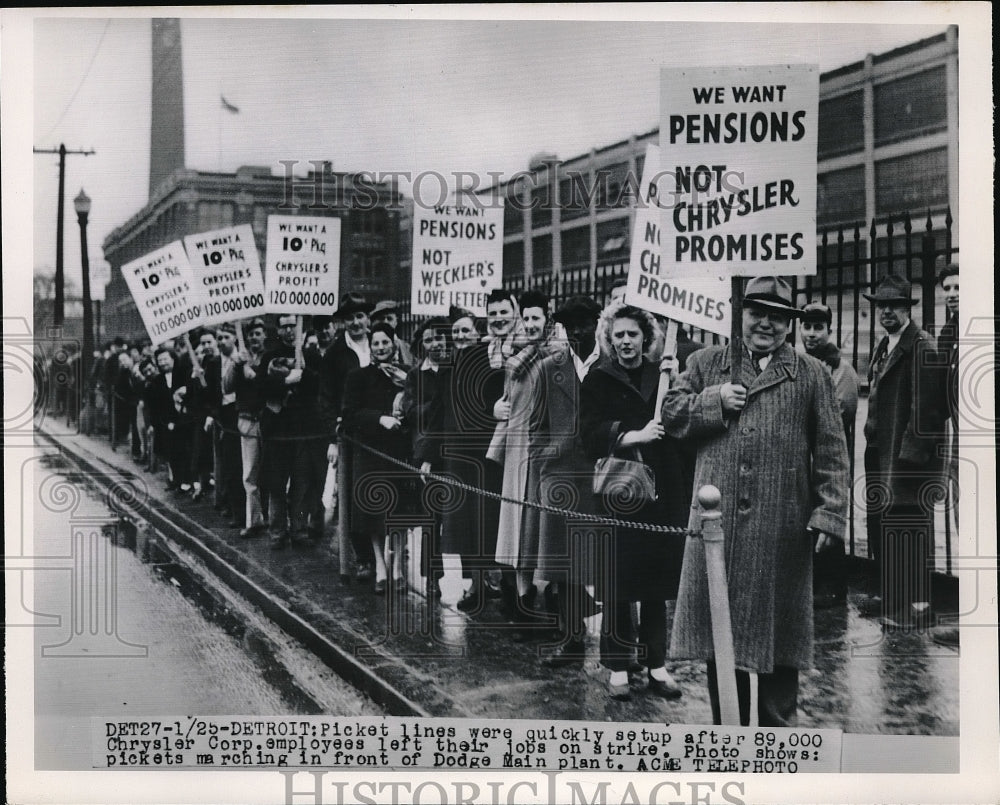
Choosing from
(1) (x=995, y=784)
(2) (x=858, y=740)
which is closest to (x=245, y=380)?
(2) (x=858, y=740)

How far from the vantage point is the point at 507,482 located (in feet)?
20.2

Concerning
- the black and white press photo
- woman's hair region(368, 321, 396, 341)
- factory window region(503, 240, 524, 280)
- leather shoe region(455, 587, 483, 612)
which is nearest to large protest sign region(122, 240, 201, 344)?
the black and white press photo

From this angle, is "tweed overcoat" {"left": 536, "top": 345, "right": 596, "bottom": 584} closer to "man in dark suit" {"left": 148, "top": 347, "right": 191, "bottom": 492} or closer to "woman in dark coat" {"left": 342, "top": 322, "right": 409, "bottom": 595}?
"woman in dark coat" {"left": 342, "top": 322, "right": 409, "bottom": 595}

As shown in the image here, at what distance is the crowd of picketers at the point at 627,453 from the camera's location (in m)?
5.65

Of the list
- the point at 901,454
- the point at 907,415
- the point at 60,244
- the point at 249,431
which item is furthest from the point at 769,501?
the point at 60,244

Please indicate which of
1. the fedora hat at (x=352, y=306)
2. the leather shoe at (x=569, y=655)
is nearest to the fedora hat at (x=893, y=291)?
the leather shoe at (x=569, y=655)

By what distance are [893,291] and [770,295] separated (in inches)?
29.4

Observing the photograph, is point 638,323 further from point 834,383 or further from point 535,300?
point 834,383

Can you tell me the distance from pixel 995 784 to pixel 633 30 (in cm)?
505

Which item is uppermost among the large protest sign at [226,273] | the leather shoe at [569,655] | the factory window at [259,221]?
the factory window at [259,221]

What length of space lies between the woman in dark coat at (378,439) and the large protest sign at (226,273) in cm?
86

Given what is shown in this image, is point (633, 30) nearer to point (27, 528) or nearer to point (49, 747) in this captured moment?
point (27, 528)

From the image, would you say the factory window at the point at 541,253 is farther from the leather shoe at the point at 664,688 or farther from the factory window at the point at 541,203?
the leather shoe at the point at 664,688

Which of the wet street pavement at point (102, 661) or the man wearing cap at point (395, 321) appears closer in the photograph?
the wet street pavement at point (102, 661)
